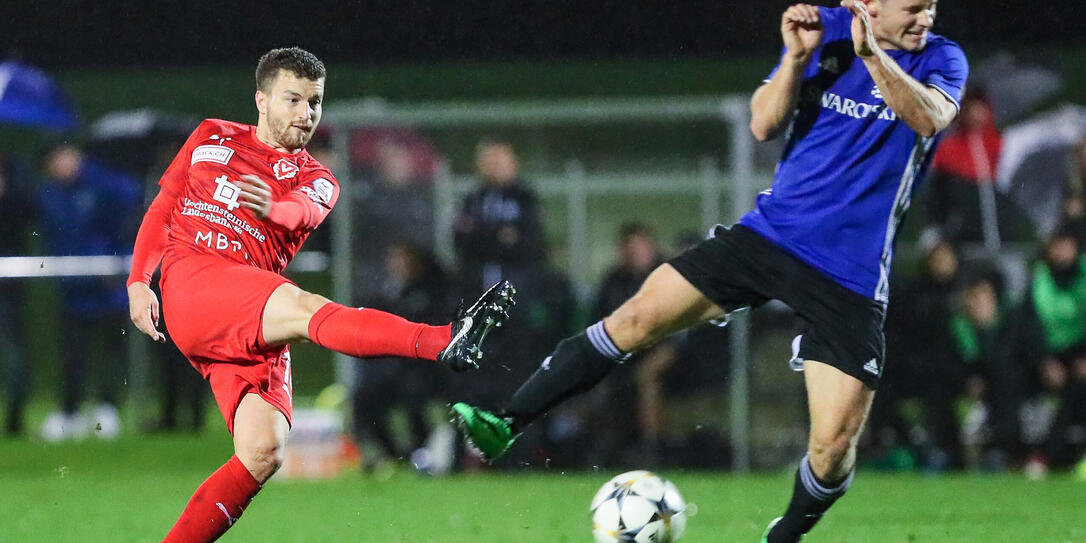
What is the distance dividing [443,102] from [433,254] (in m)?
11.9

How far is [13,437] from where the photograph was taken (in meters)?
12.1

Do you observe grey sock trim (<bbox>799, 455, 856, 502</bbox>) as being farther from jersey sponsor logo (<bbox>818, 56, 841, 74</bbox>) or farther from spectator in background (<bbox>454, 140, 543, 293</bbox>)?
spectator in background (<bbox>454, 140, 543, 293</bbox>)

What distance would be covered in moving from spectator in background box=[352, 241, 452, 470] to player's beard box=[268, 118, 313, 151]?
4.83 meters

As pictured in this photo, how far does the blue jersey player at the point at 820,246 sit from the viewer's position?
5.22 meters

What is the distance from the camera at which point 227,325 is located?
4980mm

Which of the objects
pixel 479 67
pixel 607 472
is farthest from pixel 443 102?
pixel 607 472

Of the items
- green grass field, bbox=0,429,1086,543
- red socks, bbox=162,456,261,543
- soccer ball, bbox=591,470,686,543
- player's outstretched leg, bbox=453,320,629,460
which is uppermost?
player's outstretched leg, bbox=453,320,629,460

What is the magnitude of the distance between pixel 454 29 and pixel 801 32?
47.5ft

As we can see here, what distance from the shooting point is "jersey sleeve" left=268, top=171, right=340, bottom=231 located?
473 cm

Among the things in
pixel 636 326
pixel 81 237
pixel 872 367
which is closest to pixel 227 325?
pixel 636 326

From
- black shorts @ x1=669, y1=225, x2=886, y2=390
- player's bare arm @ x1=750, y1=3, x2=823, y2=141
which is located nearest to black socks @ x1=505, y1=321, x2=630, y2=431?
black shorts @ x1=669, y1=225, x2=886, y2=390

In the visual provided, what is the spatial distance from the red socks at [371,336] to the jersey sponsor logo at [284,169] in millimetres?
699

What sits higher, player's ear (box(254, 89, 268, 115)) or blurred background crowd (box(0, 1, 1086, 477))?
player's ear (box(254, 89, 268, 115))

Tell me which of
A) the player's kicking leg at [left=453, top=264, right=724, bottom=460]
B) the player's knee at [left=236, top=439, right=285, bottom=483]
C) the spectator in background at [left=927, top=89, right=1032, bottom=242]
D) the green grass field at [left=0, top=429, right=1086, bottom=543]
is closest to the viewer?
the player's knee at [left=236, top=439, right=285, bottom=483]
